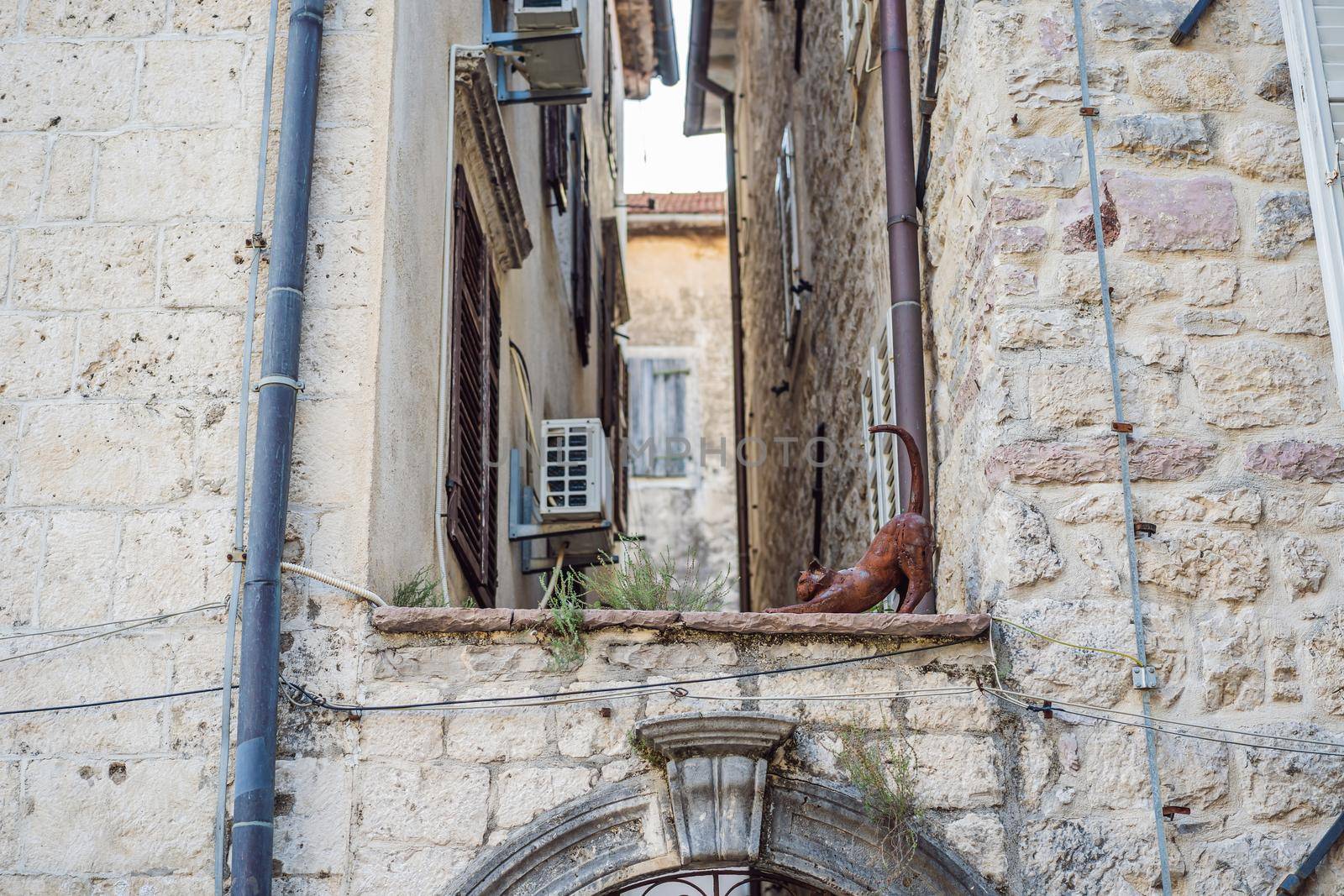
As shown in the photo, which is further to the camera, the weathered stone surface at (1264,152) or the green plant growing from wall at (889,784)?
the weathered stone surface at (1264,152)

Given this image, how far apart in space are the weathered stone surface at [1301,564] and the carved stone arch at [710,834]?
129 cm

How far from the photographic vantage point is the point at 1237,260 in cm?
500

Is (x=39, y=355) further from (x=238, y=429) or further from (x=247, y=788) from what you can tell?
(x=247, y=788)

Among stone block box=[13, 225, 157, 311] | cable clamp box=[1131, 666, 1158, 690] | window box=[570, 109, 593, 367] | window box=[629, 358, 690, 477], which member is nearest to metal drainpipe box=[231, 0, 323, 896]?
stone block box=[13, 225, 157, 311]

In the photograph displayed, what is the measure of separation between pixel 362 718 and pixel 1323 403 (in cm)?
300

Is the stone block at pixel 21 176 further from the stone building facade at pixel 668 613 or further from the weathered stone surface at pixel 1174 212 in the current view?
the weathered stone surface at pixel 1174 212

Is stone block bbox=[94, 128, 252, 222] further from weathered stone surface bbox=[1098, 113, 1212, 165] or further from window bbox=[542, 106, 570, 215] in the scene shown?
window bbox=[542, 106, 570, 215]

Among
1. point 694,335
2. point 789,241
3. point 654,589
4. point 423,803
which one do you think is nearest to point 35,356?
point 423,803

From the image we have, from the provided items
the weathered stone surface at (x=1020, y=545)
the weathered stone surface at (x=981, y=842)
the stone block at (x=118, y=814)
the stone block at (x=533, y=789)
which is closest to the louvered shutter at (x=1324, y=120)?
the weathered stone surface at (x=1020, y=545)

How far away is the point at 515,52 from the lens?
6.79 m

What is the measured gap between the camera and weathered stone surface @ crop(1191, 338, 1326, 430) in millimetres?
4844

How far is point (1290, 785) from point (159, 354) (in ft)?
11.7

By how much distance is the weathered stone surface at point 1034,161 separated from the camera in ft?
16.5

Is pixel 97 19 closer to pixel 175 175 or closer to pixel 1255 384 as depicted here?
pixel 175 175
